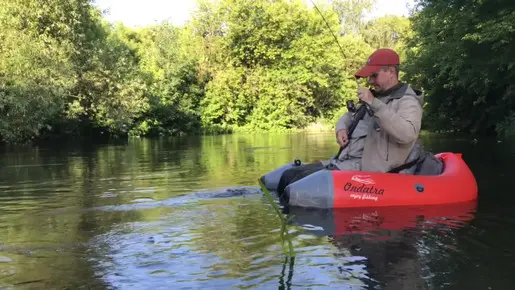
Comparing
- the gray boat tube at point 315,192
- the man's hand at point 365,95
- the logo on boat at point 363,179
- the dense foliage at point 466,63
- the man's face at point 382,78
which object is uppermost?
the dense foliage at point 466,63

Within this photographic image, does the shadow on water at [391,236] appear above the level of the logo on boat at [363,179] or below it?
below

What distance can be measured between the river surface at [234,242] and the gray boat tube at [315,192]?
15 cm

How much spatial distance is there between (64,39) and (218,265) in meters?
23.6

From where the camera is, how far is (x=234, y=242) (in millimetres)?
5055

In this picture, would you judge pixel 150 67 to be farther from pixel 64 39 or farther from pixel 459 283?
pixel 459 283

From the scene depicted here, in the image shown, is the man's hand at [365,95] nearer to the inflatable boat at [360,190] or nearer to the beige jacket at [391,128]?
the beige jacket at [391,128]

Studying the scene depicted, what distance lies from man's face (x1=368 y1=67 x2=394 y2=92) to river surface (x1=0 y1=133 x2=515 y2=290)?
1.43m

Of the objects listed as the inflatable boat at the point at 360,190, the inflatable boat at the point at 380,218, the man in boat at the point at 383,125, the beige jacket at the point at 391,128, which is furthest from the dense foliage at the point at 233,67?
the inflatable boat at the point at 380,218

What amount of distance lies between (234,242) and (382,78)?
2.63 m

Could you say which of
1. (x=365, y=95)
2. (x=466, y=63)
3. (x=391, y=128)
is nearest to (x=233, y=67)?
(x=466, y=63)

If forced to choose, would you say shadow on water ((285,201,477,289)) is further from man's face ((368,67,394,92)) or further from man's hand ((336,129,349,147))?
man's face ((368,67,394,92))

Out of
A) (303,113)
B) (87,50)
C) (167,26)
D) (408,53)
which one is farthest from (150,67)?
(408,53)

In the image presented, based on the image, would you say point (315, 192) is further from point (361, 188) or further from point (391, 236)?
point (391, 236)

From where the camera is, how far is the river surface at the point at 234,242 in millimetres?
3889
